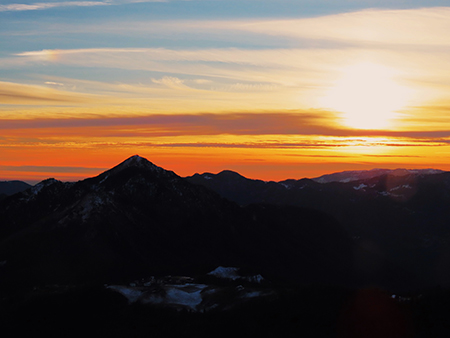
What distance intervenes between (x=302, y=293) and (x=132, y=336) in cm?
4625

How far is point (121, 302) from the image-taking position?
142 meters

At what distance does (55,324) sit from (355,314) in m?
79.0

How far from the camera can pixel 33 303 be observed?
474 feet

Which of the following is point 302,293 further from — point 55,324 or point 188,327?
point 55,324

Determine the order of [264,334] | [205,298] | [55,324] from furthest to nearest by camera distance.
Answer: [205,298], [55,324], [264,334]

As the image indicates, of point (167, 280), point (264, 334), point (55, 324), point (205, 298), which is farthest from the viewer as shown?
point (167, 280)

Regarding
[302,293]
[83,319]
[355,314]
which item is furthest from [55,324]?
[355,314]

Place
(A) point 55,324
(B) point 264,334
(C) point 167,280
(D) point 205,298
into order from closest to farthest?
(B) point 264,334, (A) point 55,324, (D) point 205,298, (C) point 167,280

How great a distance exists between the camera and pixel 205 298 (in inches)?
5630

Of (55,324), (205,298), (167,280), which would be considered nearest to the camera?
(55,324)

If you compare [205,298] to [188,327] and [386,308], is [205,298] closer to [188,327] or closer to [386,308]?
[188,327]

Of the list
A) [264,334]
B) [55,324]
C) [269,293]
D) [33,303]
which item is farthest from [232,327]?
[33,303]

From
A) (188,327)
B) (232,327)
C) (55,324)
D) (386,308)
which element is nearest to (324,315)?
(386,308)

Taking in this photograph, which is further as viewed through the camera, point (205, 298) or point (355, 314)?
point (205, 298)
